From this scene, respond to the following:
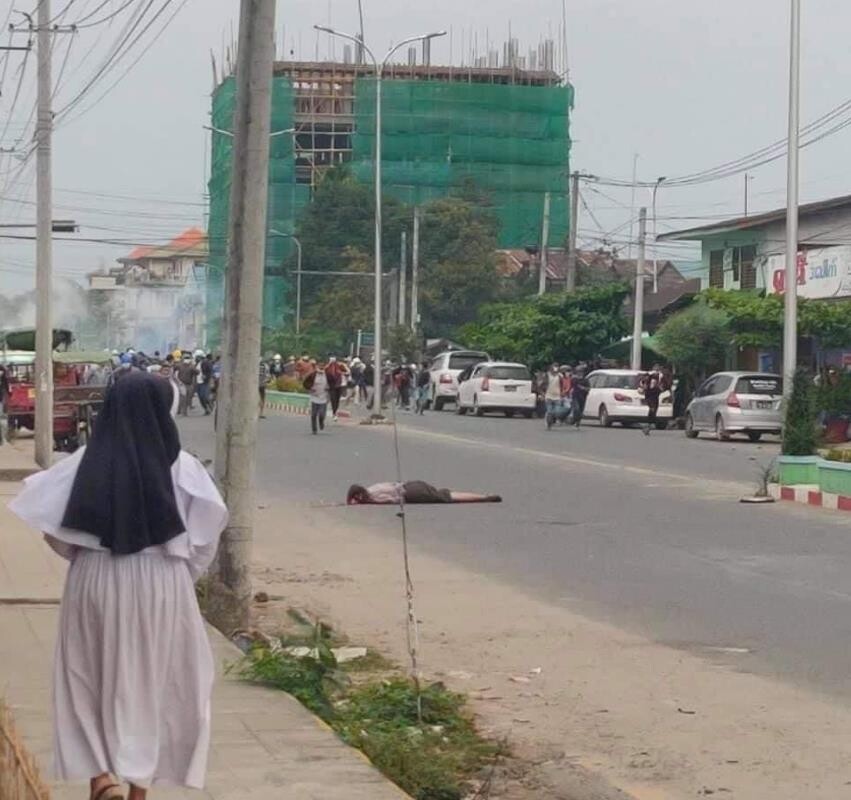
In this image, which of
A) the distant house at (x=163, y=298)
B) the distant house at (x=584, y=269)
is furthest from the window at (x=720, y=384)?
the distant house at (x=163, y=298)

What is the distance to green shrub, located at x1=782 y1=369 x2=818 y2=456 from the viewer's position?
23.0 metres

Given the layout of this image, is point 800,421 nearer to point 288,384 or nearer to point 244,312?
point 244,312

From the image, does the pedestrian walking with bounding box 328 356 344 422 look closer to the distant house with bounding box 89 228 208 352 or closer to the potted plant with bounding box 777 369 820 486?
the potted plant with bounding box 777 369 820 486

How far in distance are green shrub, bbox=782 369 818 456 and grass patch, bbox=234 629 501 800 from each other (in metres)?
14.2

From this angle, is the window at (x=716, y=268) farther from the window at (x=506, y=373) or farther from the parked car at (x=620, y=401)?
the parked car at (x=620, y=401)

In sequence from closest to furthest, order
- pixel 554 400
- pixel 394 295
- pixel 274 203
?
pixel 554 400, pixel 394 295, pixel 274 203

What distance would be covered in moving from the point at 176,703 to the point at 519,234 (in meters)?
84.9

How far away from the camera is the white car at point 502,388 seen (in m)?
50.9

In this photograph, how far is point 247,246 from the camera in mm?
11594

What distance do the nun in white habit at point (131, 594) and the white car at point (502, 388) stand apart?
45.2m

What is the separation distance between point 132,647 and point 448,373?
169 ft

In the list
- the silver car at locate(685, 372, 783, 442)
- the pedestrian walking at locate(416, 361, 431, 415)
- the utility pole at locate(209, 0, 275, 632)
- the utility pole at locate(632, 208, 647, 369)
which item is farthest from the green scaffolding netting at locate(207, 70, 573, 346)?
the utility pole at locate(209, 0, 275, 632)

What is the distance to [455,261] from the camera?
270 ft

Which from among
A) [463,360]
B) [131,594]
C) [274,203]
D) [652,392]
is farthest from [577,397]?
[274,203]
